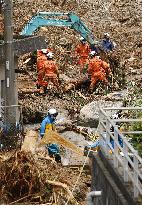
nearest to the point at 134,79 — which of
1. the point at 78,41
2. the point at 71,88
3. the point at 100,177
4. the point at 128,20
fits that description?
the point at 71,88

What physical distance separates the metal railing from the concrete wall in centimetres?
13

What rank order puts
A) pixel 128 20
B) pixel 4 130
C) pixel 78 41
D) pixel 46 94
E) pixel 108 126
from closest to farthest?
pixel 108 126 < pixel 4 130 < pixel 46 94 < pixel 78 41 < pixel 128 20

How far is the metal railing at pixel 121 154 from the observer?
30.7ft

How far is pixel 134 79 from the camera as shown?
1011 inches

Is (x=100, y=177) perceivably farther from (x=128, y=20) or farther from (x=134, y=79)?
(x=128, y=20)

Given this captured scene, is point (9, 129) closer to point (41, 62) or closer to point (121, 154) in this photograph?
point (121, 154)

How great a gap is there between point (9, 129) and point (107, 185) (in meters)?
5.88

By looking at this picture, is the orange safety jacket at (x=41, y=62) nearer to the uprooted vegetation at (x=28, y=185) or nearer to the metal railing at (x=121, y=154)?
the uprooted vegetation at (x=28, y=185)

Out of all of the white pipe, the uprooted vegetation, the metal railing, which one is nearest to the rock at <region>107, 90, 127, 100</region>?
the uprooted vegetation

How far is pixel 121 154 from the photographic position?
11.3m

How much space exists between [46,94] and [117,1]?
14584 mm

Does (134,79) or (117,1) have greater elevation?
(117,1)

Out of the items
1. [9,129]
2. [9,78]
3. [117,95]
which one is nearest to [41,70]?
[117,95]

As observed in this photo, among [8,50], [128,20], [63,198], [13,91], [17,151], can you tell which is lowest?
[63,198]
